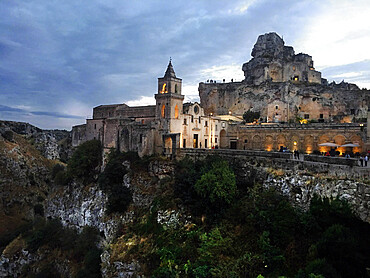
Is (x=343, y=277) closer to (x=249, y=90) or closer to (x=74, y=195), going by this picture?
(x=74, y=195)

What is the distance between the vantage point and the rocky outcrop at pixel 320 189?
14.5 m

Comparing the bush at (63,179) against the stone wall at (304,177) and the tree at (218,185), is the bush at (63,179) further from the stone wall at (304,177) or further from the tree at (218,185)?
the tree at (218,185)

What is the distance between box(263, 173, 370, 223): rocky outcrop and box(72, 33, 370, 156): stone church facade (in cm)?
1463

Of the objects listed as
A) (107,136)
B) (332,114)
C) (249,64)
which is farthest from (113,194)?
(249,64)

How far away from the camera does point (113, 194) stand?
30.6m

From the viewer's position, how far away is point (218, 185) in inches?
850

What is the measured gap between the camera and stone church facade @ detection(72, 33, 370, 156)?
34031mm

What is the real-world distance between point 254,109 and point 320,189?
37081 millimetres

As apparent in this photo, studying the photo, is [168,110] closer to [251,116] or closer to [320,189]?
[320,189]

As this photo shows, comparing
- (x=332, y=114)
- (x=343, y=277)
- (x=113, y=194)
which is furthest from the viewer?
(x=332, y=114)

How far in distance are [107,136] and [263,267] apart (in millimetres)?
30942

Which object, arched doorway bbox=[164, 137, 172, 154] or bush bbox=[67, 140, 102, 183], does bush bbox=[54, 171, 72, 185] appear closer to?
bush bbox=[67, 140, 102, 183]

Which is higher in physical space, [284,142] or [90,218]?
[284,142]

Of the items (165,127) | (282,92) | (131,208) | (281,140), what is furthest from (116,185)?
(282,92)
